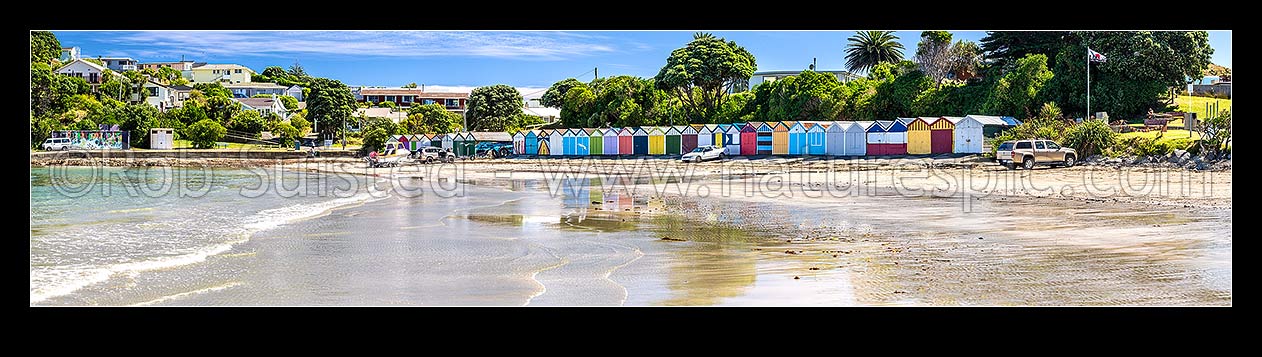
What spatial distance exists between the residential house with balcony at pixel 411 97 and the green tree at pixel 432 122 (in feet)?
86.8

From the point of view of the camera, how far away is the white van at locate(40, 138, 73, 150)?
7500 centimetres

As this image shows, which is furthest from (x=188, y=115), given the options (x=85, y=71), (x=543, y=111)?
(x=543, y=111)

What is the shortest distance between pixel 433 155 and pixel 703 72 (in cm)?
2468

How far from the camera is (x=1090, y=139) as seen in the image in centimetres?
3581

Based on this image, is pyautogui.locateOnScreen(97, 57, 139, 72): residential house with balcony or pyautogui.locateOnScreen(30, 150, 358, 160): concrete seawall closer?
pyautogui.locateOnScreen(30, 150, 358, 160): concrete seawall

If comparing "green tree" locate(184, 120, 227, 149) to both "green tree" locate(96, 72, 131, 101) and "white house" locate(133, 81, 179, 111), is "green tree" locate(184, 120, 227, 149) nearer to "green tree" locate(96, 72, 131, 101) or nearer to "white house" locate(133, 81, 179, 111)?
"green tree" locate(96, 72, 131, 101)

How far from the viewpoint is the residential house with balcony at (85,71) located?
96.2 metres

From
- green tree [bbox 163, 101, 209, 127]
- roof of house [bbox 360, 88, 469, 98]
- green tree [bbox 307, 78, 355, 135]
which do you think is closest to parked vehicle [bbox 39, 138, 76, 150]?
green tree [bbox 163, 101, 209, 127]

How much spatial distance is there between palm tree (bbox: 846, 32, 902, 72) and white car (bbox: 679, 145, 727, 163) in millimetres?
36368

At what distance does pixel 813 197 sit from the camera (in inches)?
985

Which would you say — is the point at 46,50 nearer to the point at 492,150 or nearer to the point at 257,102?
the point at 257,102

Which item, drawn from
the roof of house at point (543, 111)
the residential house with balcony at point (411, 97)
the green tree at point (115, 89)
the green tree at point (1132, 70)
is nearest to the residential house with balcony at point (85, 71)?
the green tree at point (115, 89)

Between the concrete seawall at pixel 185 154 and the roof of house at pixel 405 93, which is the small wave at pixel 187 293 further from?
the roof of house at pixel 405 93

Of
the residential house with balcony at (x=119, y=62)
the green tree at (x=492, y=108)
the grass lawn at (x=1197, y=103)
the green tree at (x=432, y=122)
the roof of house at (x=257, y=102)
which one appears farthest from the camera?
the residential house with balcony at (x=119, y=62)
